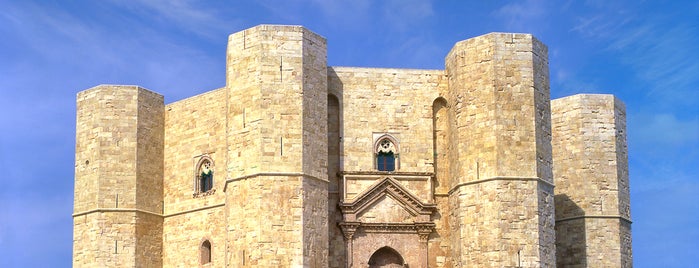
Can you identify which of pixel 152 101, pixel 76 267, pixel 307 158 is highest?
pixel 152 101

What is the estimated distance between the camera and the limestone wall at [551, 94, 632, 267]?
44.0 meters

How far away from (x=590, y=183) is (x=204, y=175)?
43.7 feet

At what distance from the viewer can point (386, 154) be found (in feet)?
135

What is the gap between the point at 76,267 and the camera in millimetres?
42906

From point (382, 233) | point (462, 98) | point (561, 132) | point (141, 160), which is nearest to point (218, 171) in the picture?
point (141, 160)

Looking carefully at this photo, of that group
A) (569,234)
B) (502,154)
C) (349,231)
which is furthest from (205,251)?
(569,234)

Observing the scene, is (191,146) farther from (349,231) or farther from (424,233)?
(424,233)

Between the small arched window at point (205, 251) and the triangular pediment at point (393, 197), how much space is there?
553 centimetres

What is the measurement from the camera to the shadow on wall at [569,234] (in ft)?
144

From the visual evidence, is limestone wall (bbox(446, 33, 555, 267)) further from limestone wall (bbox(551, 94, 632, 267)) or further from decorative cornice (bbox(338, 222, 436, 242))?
limestone wall (bbox(551, 94, 632, 267))

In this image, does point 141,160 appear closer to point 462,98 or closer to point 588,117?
point 462,98

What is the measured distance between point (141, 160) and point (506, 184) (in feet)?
42.1

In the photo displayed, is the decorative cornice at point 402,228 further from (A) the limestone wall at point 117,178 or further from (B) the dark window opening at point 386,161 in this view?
(A) the limestone wall at point 117,178

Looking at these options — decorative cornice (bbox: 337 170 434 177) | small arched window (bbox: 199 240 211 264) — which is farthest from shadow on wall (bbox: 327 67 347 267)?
small arched window (bbox: 199 240 211 264)
